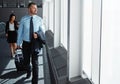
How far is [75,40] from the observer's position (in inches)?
199

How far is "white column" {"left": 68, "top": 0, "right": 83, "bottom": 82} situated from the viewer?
497cm

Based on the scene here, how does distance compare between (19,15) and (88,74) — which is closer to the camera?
(88,74)

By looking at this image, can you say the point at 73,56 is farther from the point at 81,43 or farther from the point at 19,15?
the point at 19,15

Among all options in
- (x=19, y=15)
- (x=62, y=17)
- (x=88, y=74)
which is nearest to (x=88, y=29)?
(x=88, y=74)

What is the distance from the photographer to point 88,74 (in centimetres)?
457

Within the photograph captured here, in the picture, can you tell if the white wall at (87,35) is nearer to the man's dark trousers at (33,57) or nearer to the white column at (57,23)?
the man's dark trousers at (33,57)

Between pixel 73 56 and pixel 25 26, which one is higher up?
pixel 25 26

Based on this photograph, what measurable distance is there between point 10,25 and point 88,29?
5481 mm

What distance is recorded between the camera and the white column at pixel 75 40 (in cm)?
497
